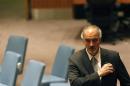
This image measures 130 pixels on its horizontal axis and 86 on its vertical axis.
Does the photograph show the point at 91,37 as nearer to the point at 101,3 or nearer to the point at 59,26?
the point at 101,3

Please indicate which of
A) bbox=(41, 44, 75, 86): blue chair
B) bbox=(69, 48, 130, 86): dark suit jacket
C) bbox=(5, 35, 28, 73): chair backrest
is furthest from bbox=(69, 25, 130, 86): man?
bbox=(5, 35, 28, 73): chair backrest

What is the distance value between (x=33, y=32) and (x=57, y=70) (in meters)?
4.35

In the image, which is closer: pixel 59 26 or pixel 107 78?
pixel 107 78

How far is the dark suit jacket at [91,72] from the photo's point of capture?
3.57 metres

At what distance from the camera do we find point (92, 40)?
11.6ft

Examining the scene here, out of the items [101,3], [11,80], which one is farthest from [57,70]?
[101,3]

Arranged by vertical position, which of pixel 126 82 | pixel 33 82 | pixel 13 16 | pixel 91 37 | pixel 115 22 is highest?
pixel 91 37

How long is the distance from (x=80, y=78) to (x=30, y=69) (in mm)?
941

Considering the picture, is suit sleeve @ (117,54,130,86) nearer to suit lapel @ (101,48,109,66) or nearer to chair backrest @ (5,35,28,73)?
suit lapel @ (101,48,109,66)

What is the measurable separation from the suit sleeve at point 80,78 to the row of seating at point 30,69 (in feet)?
1.90

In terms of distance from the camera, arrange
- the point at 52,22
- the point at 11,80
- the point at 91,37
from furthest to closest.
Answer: the point at 52,22 → the point at 11,80 → the point at 91,37

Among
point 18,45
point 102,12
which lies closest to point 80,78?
point 18,45

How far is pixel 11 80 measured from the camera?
15.3 feet

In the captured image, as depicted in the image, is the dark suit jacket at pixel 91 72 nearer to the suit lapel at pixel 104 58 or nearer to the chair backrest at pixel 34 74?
the suit lapel at pixel 104 58
